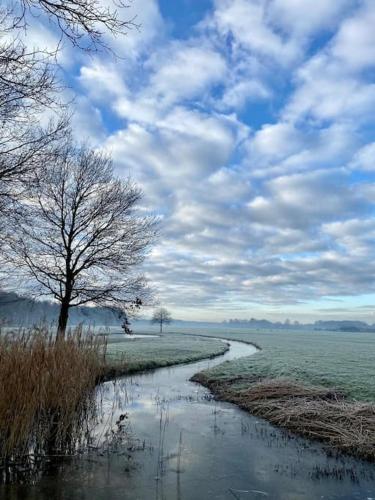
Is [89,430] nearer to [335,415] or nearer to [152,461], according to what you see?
[152,461]

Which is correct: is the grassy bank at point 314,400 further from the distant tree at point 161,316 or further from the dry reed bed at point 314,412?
the distant tree at point 161,316

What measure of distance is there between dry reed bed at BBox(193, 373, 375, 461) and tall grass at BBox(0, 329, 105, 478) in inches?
224

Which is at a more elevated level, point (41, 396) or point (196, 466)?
point (41, 396)

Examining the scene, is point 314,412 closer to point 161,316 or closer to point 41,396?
point 41,396

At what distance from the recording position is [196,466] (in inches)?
310

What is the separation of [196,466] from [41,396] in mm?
3332

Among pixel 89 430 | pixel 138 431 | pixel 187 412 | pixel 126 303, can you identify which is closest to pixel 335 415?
pixel 187 412

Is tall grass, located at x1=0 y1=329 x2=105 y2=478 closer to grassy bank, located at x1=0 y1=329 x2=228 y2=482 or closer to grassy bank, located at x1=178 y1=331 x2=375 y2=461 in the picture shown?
grassy bank, located at x1=0 y1=329 x2=228 y2=482

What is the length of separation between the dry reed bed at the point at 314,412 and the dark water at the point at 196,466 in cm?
58

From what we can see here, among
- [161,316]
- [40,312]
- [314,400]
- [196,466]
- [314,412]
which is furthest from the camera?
[161,316]

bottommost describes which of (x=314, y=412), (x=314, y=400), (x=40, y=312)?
(x=314, y=412)

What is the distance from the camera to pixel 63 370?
899 cm

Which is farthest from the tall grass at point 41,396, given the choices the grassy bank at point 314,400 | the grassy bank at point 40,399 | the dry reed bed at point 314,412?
the grassy bank at point 314,400

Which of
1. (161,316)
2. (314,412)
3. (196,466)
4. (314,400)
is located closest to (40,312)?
(196,466)
